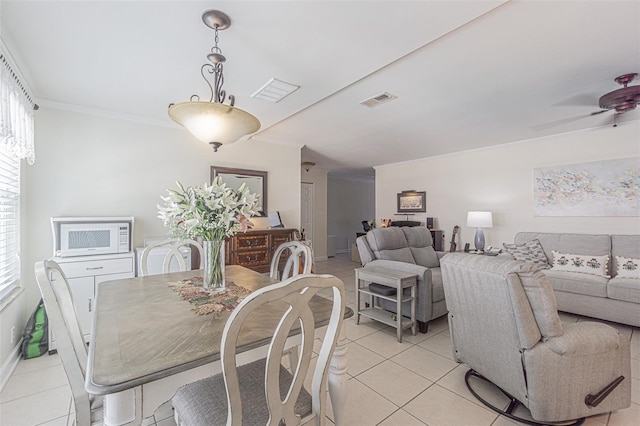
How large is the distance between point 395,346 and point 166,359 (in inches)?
90.1

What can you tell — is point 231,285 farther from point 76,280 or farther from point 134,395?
point 76,280

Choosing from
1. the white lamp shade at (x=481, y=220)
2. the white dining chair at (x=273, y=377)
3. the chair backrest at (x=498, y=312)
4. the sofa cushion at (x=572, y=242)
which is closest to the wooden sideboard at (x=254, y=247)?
the white dining chair at (x=273, y=377)

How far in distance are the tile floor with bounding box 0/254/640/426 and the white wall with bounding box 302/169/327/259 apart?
463 cm

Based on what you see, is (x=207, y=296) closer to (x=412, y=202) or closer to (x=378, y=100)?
(x=378, y=100)

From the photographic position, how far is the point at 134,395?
84 cm

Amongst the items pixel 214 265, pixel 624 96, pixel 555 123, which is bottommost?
pixel 214 265

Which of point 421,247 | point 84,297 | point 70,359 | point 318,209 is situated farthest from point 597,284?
point 84,297

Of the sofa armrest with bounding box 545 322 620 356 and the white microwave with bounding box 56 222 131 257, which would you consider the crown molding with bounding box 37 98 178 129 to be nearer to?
the white microwave with bounding box 56 222 131 257

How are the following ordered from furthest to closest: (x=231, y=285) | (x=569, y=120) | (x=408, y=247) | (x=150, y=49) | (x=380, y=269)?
(x=408, y=247), (x=569, y=120), (x=380, y=269), (x=150, y=49), (x=231, y=285)

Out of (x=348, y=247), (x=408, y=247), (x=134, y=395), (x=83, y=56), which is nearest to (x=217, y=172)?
(x=83, y=56)

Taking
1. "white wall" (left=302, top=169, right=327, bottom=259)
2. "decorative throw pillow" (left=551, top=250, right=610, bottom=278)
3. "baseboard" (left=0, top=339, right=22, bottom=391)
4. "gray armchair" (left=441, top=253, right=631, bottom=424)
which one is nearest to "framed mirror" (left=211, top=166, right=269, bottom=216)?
"baseboard" (left=0, top=339, right=22, bottom=391)

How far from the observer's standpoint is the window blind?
224 cm

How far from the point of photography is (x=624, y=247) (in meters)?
3.41

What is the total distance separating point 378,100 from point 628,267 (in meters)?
3.59
